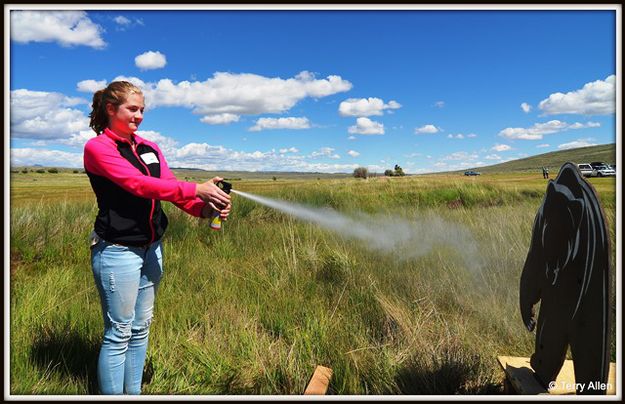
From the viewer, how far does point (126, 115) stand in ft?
7.47

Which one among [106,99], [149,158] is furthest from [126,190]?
[106,99]

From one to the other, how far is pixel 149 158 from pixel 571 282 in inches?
105

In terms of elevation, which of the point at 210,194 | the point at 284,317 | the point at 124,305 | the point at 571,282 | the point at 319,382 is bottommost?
the point at 319,382

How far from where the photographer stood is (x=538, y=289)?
2451 mm

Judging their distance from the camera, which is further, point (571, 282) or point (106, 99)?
point (106, 99)

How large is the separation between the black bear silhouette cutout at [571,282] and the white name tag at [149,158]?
2548 mm

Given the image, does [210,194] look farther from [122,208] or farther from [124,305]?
[124,305]

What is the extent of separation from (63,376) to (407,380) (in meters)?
2.59

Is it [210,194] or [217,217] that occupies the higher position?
[210,194]

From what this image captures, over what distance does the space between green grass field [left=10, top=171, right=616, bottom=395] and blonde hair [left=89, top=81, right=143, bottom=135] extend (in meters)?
1.86

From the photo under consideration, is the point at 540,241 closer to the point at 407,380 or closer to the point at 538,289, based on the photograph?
the point at 538,289

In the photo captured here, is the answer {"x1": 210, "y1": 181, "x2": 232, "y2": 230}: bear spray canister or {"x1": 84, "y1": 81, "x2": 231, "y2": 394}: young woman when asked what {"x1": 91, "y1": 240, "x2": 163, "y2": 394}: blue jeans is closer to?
{"x1": 84, "y1": 81, "x2": 231, "y2": 394}: young woman

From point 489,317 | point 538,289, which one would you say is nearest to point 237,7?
point 538,289

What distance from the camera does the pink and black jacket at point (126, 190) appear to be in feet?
7.02
